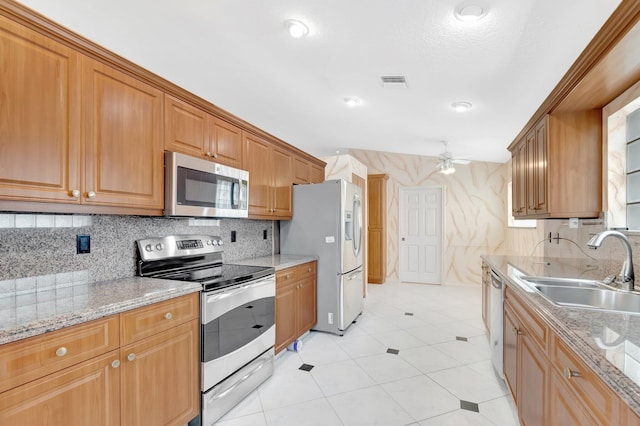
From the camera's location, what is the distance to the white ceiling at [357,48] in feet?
5.96

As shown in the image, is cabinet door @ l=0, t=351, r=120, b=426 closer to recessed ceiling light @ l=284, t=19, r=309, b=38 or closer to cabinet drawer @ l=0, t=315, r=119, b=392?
cabinet drawer @ l=0, t=315, r=119, b=392

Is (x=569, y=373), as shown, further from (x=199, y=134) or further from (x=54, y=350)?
(x=199, y=134)

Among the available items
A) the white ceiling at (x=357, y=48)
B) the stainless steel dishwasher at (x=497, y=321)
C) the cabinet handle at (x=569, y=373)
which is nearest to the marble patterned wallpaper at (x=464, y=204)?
the white ceiling at (x=357, y=48)

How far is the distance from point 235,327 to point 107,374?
2.71 feet

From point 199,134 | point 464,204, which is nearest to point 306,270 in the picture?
point 199,134

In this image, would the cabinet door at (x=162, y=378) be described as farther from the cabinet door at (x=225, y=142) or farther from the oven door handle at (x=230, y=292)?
the cabinet door at (x=225, y=142)

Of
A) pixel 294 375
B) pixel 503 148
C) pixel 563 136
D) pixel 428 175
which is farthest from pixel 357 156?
pixel 294 375

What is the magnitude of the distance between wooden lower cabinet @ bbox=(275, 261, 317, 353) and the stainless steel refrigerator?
0.15 metres

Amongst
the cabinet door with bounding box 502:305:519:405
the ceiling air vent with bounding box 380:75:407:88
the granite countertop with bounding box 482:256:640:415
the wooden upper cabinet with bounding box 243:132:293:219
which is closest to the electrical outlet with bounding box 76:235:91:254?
the wooden upper cabinet with bounding box 243:132:293:219

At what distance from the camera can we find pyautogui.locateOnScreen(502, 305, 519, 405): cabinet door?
1.95 metres

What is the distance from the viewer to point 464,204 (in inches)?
239

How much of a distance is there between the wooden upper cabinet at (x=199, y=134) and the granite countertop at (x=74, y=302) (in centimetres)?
91

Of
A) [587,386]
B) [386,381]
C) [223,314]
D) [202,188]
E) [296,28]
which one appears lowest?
[386,381]

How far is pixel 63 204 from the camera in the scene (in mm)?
1510
